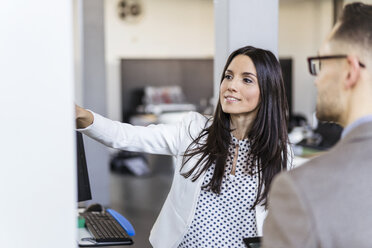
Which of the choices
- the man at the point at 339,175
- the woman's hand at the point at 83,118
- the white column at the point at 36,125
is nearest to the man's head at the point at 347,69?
the man at the point at 339,175

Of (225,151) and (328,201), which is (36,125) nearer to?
(328,201)

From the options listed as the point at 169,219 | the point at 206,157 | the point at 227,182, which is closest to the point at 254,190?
the point at 227,182

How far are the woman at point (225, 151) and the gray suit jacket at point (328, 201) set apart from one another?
3.11ft

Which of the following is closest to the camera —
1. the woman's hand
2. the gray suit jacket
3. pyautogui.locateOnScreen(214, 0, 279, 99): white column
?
the gray suit jacket

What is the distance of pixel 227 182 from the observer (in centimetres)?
210

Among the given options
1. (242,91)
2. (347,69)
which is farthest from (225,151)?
(347,69)

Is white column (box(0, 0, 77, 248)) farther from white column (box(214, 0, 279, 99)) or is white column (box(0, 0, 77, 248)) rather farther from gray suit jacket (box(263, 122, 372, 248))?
white column (box(214, 0, 279, 99))

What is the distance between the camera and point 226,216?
207 cm

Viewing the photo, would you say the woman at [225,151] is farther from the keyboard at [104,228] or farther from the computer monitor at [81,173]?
the keyboard at [104,228]

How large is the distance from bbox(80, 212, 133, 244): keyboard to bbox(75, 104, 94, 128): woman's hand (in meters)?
0.52

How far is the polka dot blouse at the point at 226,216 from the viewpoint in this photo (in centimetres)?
206

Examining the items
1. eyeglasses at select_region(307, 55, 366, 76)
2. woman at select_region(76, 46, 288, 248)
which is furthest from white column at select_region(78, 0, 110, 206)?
eyeglasses at select_region(307, 55, 366, 76)

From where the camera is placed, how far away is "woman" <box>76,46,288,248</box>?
207cm

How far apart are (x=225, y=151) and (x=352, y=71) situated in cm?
104
